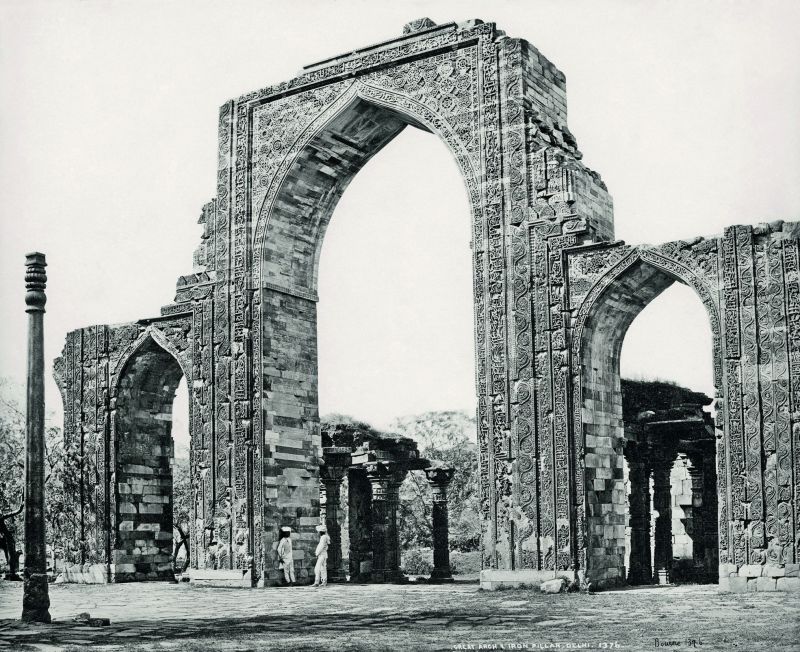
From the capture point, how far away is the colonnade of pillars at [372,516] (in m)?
23.5

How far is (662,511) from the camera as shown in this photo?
74.9 ft

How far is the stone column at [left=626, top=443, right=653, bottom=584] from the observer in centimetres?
2177

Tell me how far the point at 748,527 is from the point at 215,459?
8.96 m

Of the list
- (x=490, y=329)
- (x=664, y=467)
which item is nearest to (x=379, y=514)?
(x=664, y=467)

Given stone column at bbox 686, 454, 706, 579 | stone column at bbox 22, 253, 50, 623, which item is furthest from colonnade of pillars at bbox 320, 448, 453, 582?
stone column at bbox 22, 253, 50, 623

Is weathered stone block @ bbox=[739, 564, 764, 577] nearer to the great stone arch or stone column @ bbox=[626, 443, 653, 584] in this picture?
the great stone arch

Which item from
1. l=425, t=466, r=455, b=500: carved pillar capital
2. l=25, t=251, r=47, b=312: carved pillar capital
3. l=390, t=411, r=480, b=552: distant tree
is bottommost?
l=390, t=411, r=480, b=552: distant tree

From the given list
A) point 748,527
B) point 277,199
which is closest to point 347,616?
point 748,527

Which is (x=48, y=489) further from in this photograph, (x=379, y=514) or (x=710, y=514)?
(x=710, y=514)

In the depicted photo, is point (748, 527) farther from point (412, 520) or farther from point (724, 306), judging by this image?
point (412, 520)

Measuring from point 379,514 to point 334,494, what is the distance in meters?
1.07

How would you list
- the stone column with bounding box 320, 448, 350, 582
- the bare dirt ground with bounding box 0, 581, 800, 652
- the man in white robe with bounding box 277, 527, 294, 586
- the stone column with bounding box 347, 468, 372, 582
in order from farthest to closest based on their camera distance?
the stone column with bounding box 347, 468, 372, 582 → the stone column with bounding box 320, 448, 350, 582 → the man in white robe with bounding box 277, 527, 294, 586 → the bare dirt ground with bounding box 0, 581, 800, 652

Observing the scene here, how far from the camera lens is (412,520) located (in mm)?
41938

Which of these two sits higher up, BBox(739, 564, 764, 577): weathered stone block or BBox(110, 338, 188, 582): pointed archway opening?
BBox(110, 338, 188, 582): pointed archway opening
